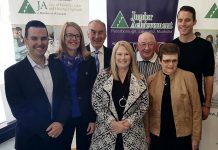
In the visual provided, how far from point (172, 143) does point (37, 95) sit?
1.33 meters

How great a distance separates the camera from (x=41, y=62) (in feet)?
7.17

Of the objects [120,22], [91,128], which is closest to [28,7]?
[120,22]

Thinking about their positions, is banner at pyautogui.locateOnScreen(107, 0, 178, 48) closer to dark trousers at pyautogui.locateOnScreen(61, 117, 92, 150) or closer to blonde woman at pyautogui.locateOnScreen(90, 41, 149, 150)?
blonde woman at pyautogui.locateOnScreen(90, 41, 149, 150)

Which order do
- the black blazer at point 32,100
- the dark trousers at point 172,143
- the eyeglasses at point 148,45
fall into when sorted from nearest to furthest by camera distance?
the black blazer at point 32,100 < the dark trousers at point 172,143 < the eyeglasses at point 148,45

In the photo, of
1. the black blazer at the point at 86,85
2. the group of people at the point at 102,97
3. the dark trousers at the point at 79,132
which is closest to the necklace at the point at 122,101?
the group of people at the point at 102,97

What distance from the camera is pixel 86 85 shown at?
7.77 feet

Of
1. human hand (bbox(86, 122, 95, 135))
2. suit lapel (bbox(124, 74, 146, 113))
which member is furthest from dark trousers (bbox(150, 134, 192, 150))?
human hand (bbox(86, 122, 95, 135))

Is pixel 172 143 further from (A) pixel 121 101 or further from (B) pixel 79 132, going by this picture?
(B) pixel 79 132

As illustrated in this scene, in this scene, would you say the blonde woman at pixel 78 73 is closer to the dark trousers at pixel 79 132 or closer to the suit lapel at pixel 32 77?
the dark trousers at pixel 79 132

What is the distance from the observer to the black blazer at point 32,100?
2033 mm

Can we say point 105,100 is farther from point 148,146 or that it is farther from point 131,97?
point 148,146

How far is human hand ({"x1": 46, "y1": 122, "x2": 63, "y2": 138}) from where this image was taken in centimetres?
219

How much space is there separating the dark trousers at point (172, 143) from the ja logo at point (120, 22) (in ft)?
4.80

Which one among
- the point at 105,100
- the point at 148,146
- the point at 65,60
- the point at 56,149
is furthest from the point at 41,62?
the point at 148,146
